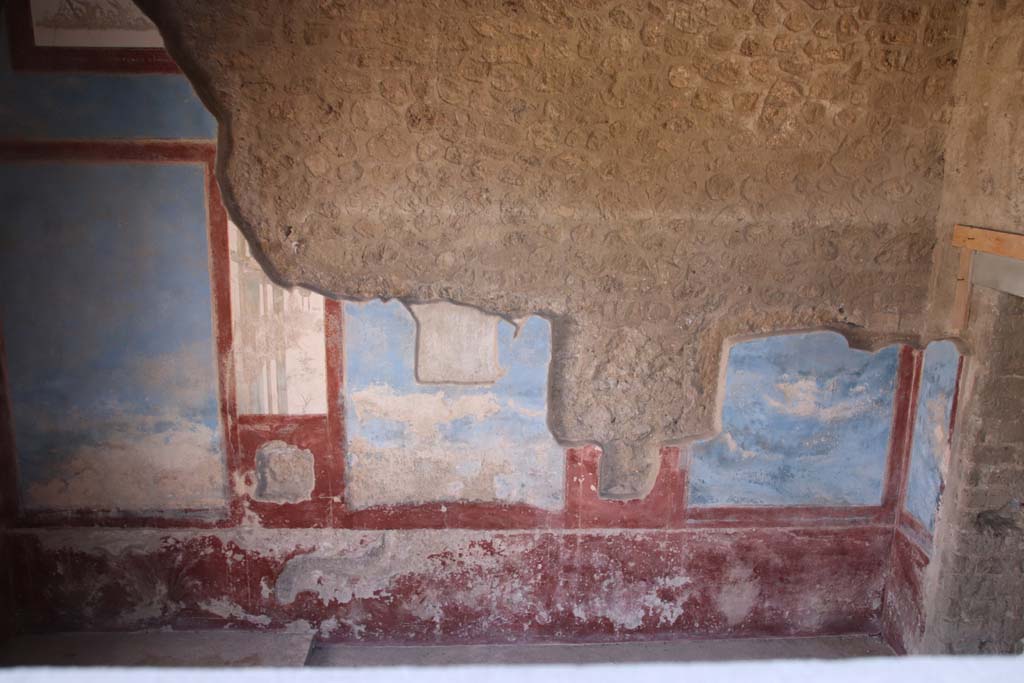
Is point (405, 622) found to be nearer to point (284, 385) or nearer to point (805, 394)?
point (284, 385)

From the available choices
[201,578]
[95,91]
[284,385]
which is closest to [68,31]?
[95,91]

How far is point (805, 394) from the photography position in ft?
10.8

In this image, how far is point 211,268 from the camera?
307 cm

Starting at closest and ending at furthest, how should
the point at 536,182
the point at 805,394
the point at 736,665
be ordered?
the point at 736,665 < the point at 536,182 < the point at 805,394

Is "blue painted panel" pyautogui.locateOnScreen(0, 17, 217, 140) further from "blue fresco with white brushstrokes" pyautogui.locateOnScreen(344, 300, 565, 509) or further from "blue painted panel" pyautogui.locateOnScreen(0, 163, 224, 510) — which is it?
"blue fresco with white brushstrokes" pyautogui.locateOnScreen(344, 300, 565, 509)

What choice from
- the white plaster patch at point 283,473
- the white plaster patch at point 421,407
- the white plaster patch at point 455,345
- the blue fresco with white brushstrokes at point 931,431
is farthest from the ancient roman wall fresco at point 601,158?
the white plaster patch at point 283,473

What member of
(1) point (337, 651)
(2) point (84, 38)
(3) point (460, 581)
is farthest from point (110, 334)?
(3) point (460, 581)

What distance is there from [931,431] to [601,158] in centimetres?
178

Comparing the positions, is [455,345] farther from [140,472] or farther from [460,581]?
[140,472]

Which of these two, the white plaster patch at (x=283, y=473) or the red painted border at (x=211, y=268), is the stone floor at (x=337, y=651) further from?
the white plaster patch at (x=283, y=473)

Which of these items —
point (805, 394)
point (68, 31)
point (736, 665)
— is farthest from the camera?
point (805, 394)

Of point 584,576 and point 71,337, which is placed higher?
point 71,337

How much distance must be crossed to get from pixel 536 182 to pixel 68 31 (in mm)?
1819

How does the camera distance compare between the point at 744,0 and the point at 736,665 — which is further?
the point at 744,0
